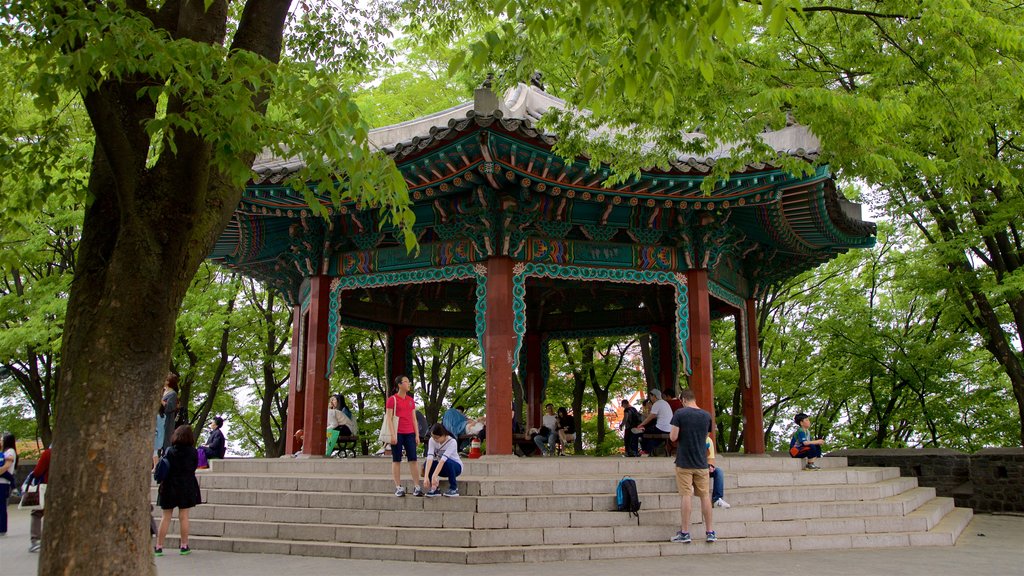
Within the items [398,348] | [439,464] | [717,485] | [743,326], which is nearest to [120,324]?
[439,464]

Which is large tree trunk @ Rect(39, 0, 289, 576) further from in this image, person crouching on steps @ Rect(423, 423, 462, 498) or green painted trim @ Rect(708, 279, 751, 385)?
green painted trim @ Rect(708, 279, 751, 385)

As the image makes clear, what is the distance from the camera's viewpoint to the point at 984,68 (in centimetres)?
811

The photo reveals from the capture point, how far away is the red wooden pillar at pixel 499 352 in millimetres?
10781

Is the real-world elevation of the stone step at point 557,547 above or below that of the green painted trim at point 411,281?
below

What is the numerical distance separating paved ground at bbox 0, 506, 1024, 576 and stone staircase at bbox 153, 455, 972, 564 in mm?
258

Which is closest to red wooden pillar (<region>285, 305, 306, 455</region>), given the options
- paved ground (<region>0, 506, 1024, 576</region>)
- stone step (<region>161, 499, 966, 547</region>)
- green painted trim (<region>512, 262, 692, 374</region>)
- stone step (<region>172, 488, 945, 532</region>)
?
stone step (<region>172, 488, 945, 532</region>)

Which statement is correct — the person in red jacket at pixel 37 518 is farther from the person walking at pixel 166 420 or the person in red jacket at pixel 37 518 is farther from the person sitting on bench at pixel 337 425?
the person sitting on bench at pixel 337 425

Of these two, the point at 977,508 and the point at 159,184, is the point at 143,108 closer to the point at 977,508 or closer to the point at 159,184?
the point at 159,184

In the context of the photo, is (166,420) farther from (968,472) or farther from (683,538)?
(968,472)

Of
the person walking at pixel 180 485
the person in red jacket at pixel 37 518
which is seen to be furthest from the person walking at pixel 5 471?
the person walking at pixel 180 485

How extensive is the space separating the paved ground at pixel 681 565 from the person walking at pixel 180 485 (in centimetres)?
34

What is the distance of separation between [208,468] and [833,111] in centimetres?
988

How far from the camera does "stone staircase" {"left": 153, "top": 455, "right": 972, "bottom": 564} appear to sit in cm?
802

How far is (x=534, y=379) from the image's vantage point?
17.5m
